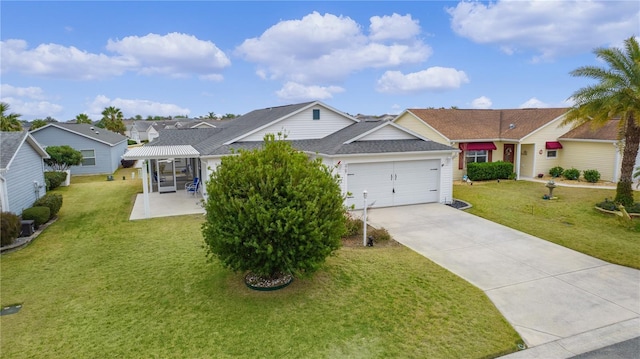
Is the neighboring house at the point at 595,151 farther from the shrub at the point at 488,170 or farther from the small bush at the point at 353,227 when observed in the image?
the small bush at the point at 353,227

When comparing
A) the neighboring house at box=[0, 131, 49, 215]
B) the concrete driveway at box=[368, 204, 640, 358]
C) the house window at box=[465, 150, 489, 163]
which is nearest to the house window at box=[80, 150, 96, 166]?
the neighboring house at box=[0, 131, 49, 215]

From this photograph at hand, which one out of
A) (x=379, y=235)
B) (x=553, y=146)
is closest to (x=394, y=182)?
(x=379, y=235)

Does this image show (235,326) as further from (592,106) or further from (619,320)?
(592,106)

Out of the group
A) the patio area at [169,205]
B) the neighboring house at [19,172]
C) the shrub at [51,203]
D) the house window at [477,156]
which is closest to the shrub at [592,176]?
the house window at [477,156]

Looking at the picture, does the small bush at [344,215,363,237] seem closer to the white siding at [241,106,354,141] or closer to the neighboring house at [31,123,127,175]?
the white siding at [241,106,354,141]

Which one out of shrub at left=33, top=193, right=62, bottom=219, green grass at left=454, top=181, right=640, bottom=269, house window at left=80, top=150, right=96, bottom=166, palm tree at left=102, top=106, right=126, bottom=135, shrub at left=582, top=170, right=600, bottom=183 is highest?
palm tree at left=102, top=106, right=126, bottom=135

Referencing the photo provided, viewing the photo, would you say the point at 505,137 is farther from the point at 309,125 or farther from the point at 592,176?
the point at 309,125
